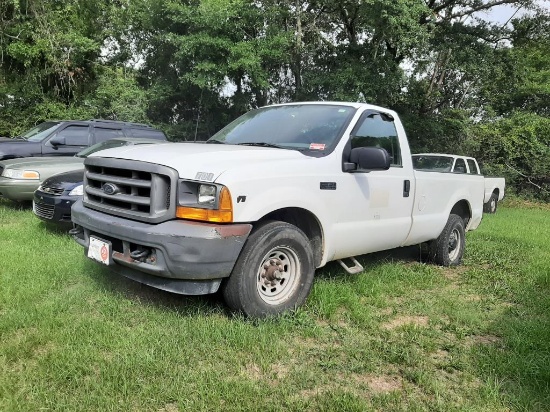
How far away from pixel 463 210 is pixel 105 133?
797cm

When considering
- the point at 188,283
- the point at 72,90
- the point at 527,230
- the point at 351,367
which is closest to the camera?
the point at 351,367

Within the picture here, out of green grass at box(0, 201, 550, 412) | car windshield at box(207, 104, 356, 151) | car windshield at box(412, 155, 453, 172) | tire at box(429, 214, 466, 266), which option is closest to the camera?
green grass at box(0, 201, 550, 412)

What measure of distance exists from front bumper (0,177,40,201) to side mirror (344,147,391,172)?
5917mm

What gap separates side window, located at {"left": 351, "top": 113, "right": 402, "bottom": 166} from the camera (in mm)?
4270

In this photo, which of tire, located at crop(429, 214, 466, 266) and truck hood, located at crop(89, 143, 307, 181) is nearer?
truck hood, located at crop(89, 143, 307, 181)

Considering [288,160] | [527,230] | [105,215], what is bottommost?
[527,230]

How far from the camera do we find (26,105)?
58.2 ft

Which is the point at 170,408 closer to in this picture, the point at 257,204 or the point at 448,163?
the point at 257,204

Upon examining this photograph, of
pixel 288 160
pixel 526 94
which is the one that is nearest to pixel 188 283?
pixel 288 160

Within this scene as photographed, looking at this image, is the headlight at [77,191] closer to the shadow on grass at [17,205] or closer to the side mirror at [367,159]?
the shadow on grass at [17,205]

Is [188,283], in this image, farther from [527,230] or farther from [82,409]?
[527,230]

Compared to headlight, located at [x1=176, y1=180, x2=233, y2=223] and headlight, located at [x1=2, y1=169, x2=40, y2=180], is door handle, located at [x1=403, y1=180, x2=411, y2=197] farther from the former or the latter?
headlight, located at [x1=2, y1=169, x2=40, y2=180]

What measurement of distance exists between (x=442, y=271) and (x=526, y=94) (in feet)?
73.5

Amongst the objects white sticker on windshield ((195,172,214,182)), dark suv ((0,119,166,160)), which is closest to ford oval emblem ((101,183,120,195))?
white sticker on windshield ((195,172,214,182))
